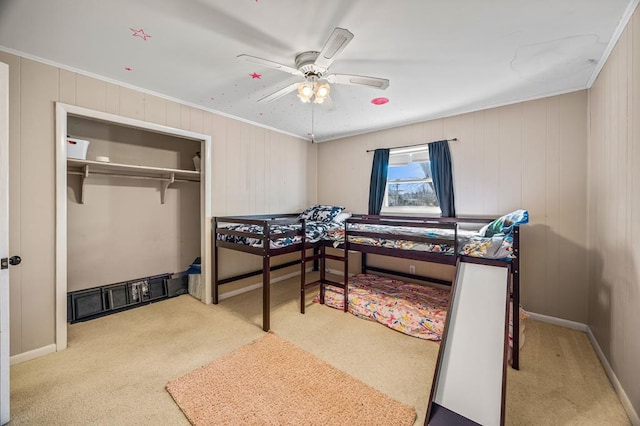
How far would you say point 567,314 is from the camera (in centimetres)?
255

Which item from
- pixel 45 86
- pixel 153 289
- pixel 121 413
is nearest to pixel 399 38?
pixel 45 86

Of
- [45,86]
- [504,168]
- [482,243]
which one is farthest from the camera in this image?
[504,168]

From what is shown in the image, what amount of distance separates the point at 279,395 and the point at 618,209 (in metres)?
2.56

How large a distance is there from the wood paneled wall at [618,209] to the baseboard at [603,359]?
0.04 m

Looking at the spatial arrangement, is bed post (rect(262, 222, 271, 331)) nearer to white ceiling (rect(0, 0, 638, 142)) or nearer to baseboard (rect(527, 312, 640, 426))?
white ceiling (rect(0, 0, 638, 142))

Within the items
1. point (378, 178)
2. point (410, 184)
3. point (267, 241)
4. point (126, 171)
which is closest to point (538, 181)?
point (410, 184)

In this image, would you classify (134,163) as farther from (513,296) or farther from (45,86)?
(513,296)

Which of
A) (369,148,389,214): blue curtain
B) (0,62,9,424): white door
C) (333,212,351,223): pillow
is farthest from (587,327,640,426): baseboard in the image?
(0,62,9,424): white door

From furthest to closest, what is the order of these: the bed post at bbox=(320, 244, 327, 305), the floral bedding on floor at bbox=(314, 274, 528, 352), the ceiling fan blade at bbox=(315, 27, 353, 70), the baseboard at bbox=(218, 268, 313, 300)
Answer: the baseboard at bbox=(218, 268, 313, 300), the bed post at bbox=(320, 244, 327, 305), the floral bedding on floor at bbox=(314, 274, 528, 352), the ceiling fan blade at bbox=(315, 27, 353, 70)

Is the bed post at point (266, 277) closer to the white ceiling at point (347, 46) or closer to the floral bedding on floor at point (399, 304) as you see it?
the floral bedding on floor at point (399, 304)

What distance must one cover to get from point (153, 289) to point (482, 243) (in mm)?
3567

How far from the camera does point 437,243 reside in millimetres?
2305

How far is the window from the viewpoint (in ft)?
11.5

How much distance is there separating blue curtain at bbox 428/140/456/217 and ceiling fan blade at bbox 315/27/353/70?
2.13 m
